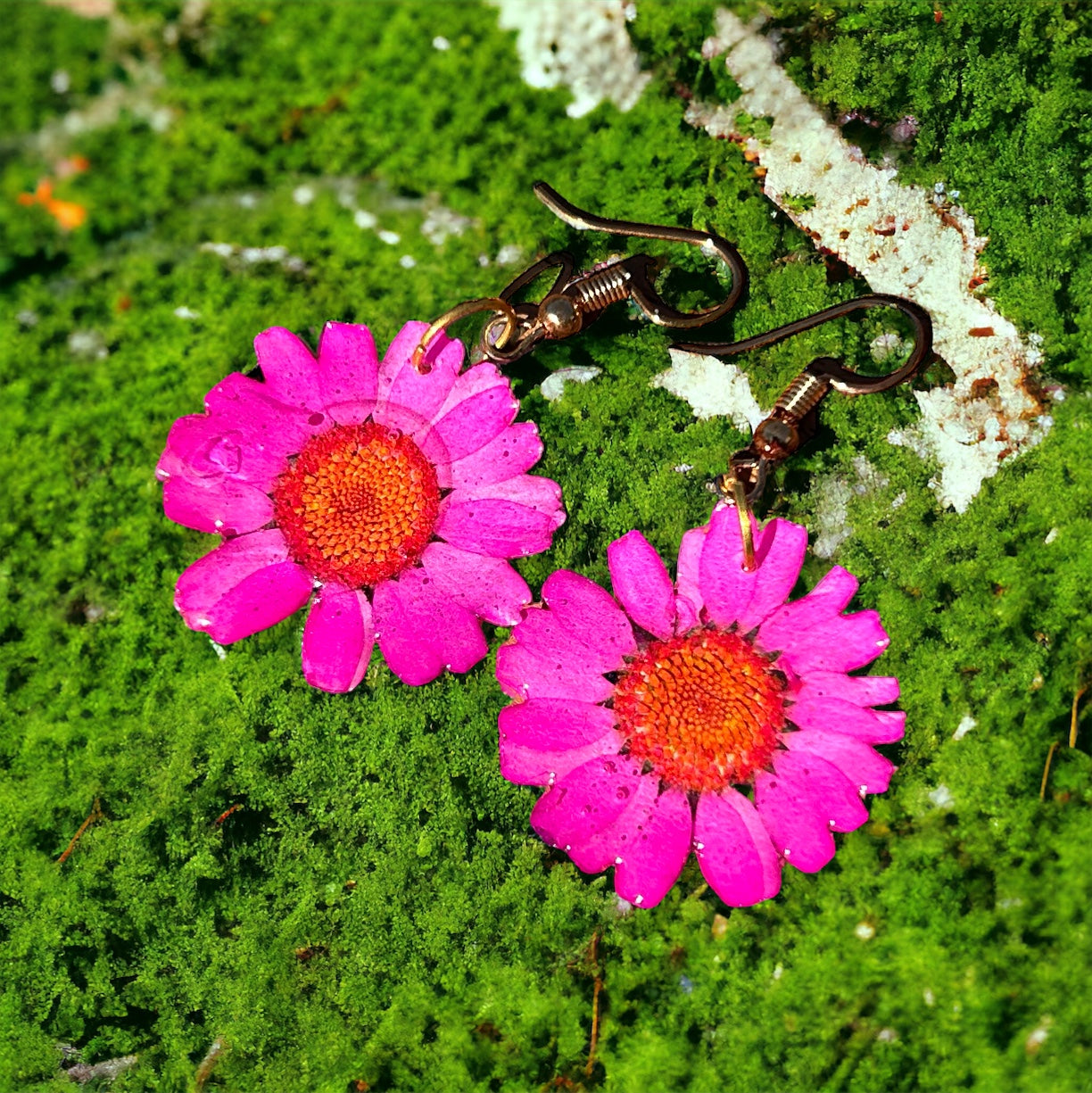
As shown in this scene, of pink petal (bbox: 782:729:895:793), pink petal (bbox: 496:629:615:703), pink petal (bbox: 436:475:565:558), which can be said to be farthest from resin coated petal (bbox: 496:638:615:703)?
pink petal (bbox: 782:729:895:793)

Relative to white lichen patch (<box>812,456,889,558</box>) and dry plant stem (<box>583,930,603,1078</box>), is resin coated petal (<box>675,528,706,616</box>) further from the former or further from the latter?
dry plant stem (<box>583,930,603,1078</box>)

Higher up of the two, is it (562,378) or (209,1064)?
(562,378)

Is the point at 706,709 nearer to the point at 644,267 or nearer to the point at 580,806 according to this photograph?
the point at 580,806

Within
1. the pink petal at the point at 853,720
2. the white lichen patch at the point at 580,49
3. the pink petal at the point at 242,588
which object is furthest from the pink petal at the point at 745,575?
the white lichen patch at the point at 580,49

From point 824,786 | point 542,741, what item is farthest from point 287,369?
point 824,786

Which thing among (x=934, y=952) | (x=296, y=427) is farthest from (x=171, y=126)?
(x=934, y=952)

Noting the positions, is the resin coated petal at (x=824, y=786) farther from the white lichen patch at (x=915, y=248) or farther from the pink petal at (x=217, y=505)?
the pink petal at (x=217, y=505)

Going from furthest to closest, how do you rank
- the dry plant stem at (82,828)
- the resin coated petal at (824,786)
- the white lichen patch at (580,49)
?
the white lichen patch at (580,49), the dry plant stem at (82,828), the resin coated petal at (824,786)
